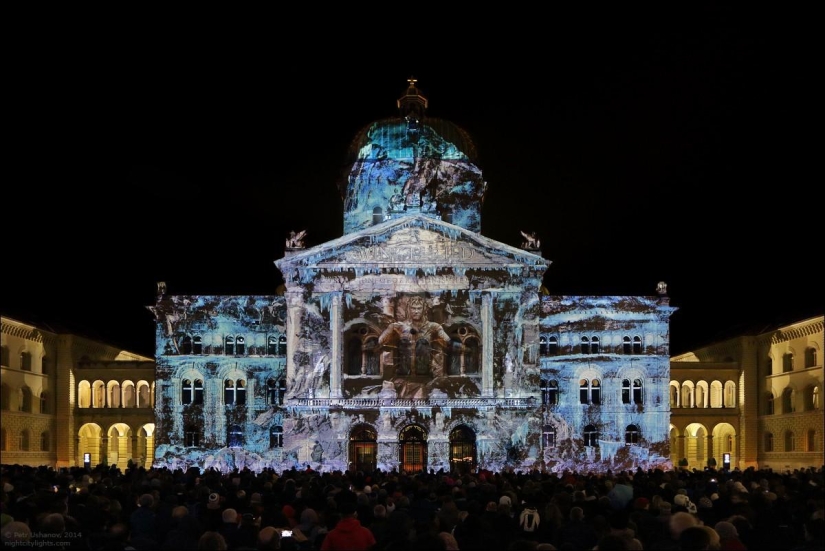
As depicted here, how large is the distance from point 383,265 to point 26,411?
23.5 metres

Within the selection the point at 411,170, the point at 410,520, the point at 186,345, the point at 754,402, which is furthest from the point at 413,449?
the point at 410,520

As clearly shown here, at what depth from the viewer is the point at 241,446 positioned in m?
68.4

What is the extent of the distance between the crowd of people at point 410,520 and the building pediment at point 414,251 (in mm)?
34036

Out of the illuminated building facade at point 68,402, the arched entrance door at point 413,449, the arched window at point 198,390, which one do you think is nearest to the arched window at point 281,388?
the arched window at point 198,390

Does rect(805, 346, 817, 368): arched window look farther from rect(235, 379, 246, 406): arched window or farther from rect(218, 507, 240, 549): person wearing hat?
rect(218, 507, 240, 549): person wearing hat

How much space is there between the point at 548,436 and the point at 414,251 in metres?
13.3

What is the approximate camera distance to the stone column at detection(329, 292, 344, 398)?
6419cm

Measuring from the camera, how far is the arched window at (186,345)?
69.6m

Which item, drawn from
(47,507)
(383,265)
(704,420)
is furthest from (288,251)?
(47,507)

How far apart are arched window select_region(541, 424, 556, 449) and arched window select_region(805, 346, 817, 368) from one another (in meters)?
14.6

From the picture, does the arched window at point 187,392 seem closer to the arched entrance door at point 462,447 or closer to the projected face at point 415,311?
the projected face at point 415,311

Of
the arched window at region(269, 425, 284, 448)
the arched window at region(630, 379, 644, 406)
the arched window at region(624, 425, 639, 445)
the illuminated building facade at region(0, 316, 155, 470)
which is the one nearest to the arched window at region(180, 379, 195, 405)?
the arched window at region(269, 425, 284, 448)

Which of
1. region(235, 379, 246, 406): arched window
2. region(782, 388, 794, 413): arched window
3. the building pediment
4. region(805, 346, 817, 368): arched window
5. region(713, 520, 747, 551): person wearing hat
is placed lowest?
region(713, 520, 747, 551): person wearing hat

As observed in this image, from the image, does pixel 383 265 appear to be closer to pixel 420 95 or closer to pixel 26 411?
pixel 420 95
